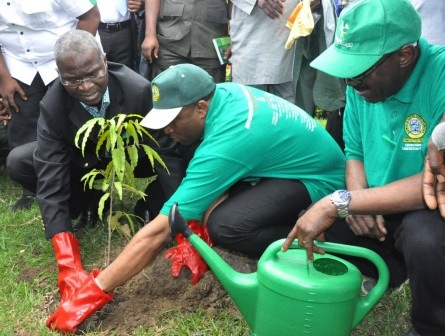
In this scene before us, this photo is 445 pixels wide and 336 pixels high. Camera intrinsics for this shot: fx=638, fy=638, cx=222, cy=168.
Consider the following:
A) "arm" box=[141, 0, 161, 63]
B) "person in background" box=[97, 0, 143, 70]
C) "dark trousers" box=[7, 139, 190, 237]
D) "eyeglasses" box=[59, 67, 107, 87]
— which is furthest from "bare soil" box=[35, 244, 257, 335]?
"person in background" box=[97, 0, 143, 70]

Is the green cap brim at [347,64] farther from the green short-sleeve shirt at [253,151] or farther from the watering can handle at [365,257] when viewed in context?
the watering can handle at [365,257]

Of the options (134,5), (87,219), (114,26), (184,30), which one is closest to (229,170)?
(87,219)

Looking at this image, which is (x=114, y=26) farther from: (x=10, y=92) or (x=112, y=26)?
(x=10, y=92)

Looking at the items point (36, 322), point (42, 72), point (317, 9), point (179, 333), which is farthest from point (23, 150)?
point (317, 9)

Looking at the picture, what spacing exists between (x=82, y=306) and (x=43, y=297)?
0.47 metres

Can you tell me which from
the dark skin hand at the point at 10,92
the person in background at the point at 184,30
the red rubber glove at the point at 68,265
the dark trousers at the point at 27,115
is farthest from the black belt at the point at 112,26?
the red rubber glove at the point at 68,265

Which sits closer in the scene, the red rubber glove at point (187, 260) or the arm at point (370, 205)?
the arm at point (370, 205)

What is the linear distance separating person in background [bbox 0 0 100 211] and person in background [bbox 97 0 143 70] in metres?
0.53

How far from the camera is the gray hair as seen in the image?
3.10m

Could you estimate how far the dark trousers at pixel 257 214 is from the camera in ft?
9.74

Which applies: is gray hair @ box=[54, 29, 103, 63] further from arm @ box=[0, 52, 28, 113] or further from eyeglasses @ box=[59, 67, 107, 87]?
arm @ box=[0, 52, 28, 113]

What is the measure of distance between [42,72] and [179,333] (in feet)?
6.93

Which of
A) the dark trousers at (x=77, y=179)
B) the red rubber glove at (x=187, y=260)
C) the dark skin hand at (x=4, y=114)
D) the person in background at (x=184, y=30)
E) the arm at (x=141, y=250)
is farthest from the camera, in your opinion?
the person in background at (x=184, y=30)

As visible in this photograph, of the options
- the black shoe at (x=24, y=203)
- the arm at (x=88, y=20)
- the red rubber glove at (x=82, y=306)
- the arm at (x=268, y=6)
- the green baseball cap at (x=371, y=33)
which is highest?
the green baseball cap at (x=371, y=33)
